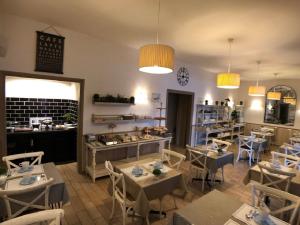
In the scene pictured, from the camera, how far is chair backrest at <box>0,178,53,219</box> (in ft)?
5.09

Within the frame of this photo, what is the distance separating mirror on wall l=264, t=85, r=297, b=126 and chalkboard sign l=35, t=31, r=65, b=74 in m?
7.07

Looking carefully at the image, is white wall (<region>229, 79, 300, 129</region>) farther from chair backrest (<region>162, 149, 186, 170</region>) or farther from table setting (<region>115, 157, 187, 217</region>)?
table setting (<region>115, 157, 187, 217</region>)

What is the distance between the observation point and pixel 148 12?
238 centimetres

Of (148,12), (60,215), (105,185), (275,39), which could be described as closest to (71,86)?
(105,185)

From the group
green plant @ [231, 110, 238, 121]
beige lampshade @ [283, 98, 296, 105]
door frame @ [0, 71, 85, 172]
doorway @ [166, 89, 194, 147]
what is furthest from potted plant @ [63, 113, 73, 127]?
beige lampshade @ [283, 98, 296, 105]

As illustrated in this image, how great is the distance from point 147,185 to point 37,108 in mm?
3768

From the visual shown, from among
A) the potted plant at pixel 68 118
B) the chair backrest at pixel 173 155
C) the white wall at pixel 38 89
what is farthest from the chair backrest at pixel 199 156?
the potted plant at pixel 68 118

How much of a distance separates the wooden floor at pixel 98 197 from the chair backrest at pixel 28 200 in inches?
31.7

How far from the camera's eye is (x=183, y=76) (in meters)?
5.48

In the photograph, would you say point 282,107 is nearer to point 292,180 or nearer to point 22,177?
point 292,180

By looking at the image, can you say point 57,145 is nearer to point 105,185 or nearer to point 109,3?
point 105,185

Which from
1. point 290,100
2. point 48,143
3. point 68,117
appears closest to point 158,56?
point 48,143

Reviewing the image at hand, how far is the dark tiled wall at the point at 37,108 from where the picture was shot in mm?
4078

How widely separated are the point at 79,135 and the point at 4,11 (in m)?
2.34
